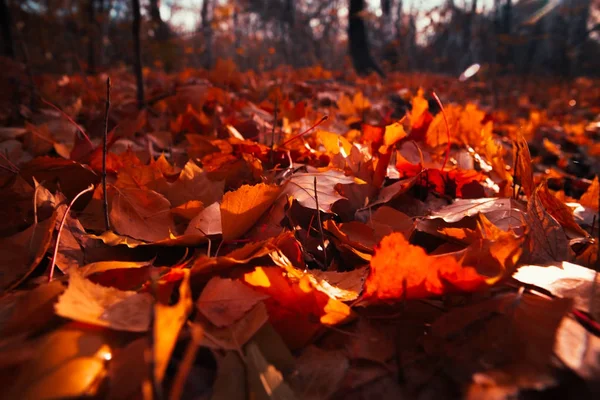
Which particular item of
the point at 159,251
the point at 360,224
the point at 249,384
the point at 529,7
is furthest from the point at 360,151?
the point at 529,7

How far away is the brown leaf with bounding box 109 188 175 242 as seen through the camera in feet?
2.19

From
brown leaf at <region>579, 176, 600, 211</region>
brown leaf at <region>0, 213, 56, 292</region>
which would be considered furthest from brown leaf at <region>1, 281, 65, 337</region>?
brown leaf at <region>579, 176, 600, 211</region>

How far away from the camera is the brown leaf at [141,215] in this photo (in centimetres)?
67

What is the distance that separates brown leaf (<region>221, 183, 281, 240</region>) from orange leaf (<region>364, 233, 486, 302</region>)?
8.8 inches

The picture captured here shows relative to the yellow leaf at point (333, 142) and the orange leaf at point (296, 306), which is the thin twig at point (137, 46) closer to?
the yellow leaf at point (333, 142)

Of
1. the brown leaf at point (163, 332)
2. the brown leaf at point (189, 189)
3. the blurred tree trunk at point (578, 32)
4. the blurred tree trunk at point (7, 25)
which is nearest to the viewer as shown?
the brown leaf at point (163, 332)

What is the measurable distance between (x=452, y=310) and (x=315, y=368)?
165mm

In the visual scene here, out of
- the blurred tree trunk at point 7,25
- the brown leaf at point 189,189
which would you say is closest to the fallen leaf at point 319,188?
the brown leaf at point 189,189

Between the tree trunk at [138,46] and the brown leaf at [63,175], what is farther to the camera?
the tree trunk at [138,46]

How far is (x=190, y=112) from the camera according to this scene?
1482 millimetres

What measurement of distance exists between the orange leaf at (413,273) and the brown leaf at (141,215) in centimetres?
35

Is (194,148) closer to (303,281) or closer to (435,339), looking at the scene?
(303,281)

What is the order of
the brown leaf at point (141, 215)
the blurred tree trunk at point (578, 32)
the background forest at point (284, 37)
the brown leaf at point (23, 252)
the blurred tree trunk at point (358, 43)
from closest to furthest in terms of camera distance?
the brown leaf at point (23, 252), the brown leaf at point (141, 215), the background forest at point (284, 37), the blurred tree trunk at point (358, 43), the blurred tree trunk at point (578, 32)

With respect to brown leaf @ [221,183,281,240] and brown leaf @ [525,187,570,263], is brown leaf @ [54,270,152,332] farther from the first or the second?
brown leaf @ [525,187,570,263]
